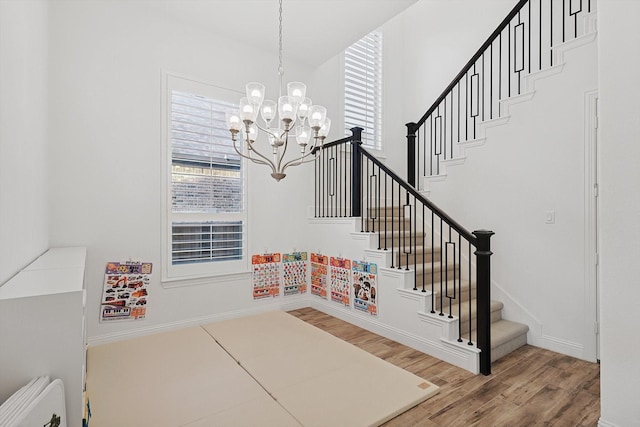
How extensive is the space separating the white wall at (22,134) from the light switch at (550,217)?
13.5 ft

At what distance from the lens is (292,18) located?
349cm

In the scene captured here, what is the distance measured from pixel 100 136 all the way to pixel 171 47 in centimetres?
127

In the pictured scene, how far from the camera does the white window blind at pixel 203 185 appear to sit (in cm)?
353

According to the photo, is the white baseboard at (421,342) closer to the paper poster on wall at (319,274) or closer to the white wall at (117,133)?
the paper poster on wall at (319,274)

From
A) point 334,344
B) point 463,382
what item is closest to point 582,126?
point 463,382

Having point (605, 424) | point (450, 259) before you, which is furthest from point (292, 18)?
point (605, 424)

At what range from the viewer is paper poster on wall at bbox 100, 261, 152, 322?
3119 mm

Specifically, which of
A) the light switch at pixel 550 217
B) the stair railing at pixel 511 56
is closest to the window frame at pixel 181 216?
the stair railing at pixel 511 56

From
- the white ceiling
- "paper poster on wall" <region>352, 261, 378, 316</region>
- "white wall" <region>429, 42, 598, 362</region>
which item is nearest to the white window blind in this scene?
the white ceiling

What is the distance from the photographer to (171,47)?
11.5ft

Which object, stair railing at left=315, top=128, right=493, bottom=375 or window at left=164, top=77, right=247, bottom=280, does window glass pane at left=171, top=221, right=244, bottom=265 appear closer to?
window at left=164, top=77, right=247, bottom=280

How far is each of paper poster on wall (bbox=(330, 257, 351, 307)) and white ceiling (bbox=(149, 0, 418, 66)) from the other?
2775 mm

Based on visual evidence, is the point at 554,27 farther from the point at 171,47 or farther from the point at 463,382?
the point at 171,47

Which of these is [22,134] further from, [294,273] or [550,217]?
[550,217]
